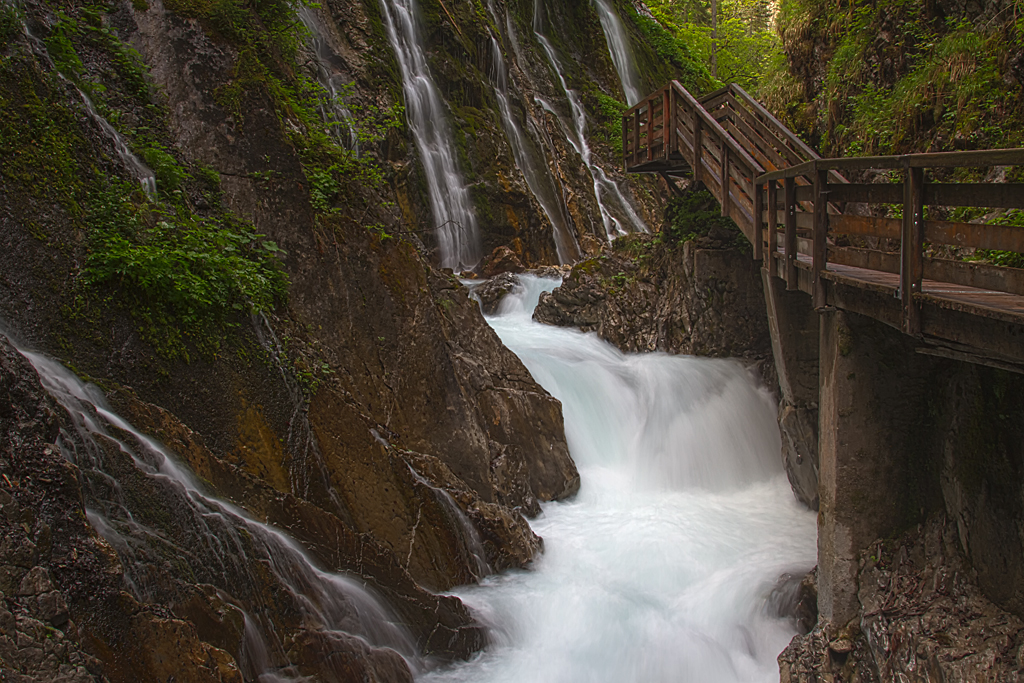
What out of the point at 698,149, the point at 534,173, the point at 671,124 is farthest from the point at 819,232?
the point at 534,173

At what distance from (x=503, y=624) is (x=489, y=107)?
550 inches

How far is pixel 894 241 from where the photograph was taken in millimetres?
9328

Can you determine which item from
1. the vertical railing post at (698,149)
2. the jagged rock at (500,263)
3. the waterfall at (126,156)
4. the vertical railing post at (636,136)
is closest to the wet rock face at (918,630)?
the vertical railing post at (698,149)

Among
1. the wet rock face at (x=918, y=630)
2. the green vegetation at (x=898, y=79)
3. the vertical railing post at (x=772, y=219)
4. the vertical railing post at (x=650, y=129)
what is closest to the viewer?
the wet rock face at (x=918, y=630)

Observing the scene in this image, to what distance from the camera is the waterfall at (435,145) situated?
15859mm

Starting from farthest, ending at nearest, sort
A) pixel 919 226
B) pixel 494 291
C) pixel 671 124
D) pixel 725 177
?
1. pixel 494 291
2. pixel 671 124
3. pixel 725 177
4. pixel 919 226

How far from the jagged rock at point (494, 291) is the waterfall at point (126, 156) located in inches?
302

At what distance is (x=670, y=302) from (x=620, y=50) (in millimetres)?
16075

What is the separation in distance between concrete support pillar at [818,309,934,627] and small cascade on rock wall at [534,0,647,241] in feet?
44.2

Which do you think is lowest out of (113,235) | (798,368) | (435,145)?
Result: (798,368)

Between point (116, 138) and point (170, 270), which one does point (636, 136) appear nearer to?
point (116, 138)

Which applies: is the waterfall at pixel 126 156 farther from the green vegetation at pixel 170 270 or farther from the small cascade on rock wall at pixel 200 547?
the small cascade on rock wall at pixel 200 547

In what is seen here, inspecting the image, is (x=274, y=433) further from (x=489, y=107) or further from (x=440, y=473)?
(x=489, y=107)

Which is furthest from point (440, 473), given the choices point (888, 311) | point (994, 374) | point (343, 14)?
point (343, 14)
